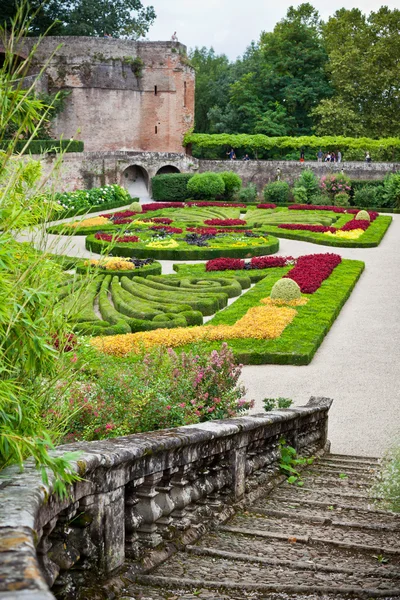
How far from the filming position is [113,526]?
3600 mm

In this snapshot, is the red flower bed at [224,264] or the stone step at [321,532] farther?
the red flower bed at [224,264]

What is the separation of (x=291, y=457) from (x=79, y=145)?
114 ft

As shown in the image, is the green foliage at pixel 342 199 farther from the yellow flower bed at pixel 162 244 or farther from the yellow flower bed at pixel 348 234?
the yellow flower bed at pixel 162 244

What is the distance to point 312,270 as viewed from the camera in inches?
816

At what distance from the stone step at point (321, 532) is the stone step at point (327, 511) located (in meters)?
0.15

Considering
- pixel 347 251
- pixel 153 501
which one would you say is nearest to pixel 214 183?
pixel 347 251

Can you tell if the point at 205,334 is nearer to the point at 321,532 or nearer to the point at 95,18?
the point at 321,532

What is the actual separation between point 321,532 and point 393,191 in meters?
34.9

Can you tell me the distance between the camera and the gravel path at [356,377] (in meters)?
10.4

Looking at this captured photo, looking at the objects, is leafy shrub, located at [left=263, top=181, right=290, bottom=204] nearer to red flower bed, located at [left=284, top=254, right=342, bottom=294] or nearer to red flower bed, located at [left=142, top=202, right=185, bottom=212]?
red flower bed, located at [left=142, top=202, right=185, bottom=212]

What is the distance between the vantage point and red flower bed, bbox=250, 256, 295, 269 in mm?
21922

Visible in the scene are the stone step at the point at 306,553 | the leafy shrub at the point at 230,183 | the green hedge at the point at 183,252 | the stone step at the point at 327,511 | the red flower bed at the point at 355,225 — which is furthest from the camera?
the leafy shrub at the point at 230,183

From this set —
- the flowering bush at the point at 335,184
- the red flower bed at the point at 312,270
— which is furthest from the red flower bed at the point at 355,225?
the flowering bush at the point at 335,184

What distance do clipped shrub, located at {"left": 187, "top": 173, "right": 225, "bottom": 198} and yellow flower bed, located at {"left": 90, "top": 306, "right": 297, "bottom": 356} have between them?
80.2ft
